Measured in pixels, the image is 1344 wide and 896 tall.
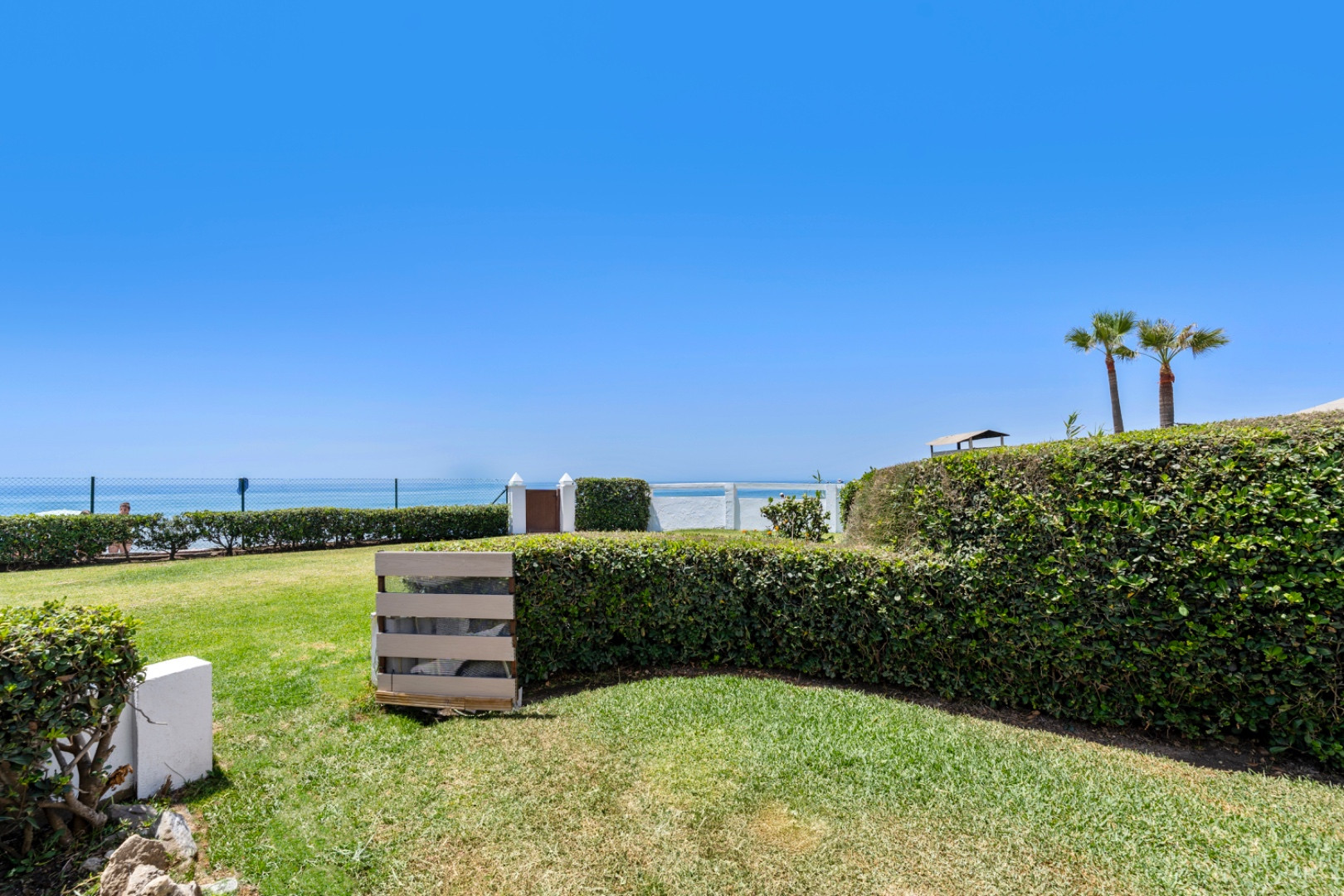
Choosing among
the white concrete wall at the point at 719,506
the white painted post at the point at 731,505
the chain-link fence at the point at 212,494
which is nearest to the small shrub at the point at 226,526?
the chain-link fence at the point at 212,494

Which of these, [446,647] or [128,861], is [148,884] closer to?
[128,861]

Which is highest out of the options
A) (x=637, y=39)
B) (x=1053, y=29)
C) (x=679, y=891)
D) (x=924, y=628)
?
(x=637, y=39)

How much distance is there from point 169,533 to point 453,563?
538 inches

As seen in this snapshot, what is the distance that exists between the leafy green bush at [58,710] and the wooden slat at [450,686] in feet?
5.82

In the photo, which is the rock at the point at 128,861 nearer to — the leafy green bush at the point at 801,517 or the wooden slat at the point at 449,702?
the wooden slat at the point at 449,702

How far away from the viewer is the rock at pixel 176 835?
2516 mm

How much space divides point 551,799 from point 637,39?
9470 millimetres

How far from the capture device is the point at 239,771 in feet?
10.7

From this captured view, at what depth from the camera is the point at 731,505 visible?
15.5 meters

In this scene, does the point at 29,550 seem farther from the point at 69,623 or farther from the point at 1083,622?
the point at 1083,622

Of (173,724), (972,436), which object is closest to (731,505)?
(972,436)

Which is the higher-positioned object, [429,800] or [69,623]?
[69,623]

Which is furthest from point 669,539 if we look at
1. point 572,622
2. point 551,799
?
point 551,799

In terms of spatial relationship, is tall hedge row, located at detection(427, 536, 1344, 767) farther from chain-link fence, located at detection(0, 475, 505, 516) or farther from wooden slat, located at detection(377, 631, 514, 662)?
chain-link fence, located at detection(0, 475, 505, 516)
